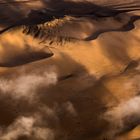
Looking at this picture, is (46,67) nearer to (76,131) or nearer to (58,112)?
(58,112)

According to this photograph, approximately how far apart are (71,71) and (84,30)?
63 centimetres

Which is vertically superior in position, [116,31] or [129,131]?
[116,31]

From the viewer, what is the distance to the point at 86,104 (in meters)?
2.82

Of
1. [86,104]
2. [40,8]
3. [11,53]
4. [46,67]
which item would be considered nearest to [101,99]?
[86,104]

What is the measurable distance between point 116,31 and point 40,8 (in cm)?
122

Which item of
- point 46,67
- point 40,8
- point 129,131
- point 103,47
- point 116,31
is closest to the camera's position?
point 129,131

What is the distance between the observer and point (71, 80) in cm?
304

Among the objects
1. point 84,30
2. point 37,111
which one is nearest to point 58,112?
point 37,111

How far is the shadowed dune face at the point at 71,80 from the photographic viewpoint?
102 inches

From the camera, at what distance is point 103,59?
3277 mm

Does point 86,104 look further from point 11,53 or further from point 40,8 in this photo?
point 40,8

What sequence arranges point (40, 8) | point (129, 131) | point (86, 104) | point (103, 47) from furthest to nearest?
point (40, 8)
point (103, 47)
point (86, 104)
point (129, 131)

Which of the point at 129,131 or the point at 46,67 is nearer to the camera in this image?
the point at 129,131

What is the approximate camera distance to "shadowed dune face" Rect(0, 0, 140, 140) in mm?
2594
